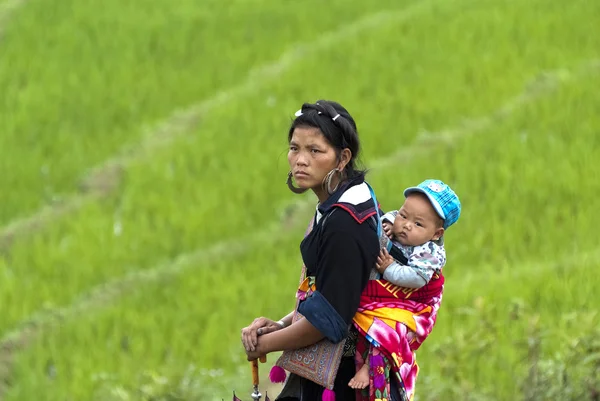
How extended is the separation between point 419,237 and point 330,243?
23 centimetres

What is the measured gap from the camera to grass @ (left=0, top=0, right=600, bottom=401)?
190 inches

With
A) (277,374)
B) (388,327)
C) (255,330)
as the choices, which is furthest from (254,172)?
(388,327)

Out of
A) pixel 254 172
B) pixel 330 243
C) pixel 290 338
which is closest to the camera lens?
pixel 330 243

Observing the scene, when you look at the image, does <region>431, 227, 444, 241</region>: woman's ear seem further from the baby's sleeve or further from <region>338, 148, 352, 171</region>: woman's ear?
<region>338, 148, 352, 171</region>: woman's ear

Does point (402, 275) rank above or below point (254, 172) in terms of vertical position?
below

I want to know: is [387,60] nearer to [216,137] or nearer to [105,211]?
[216,137]

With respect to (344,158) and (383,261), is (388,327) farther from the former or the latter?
(344,158)

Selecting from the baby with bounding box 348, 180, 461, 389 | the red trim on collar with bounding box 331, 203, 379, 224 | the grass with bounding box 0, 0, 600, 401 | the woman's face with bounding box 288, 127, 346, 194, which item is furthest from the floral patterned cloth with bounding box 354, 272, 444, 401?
the grass with bounding box 0, 0, 600, 401

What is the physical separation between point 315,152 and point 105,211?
440 centimetres

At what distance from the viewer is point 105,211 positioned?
6.51 meters

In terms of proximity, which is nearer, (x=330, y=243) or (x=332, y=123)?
(x=330, y=243)

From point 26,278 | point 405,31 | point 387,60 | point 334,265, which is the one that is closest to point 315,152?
point 334,265

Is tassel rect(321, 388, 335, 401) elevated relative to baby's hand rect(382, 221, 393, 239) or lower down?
lower down

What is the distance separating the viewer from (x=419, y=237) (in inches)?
91.0
